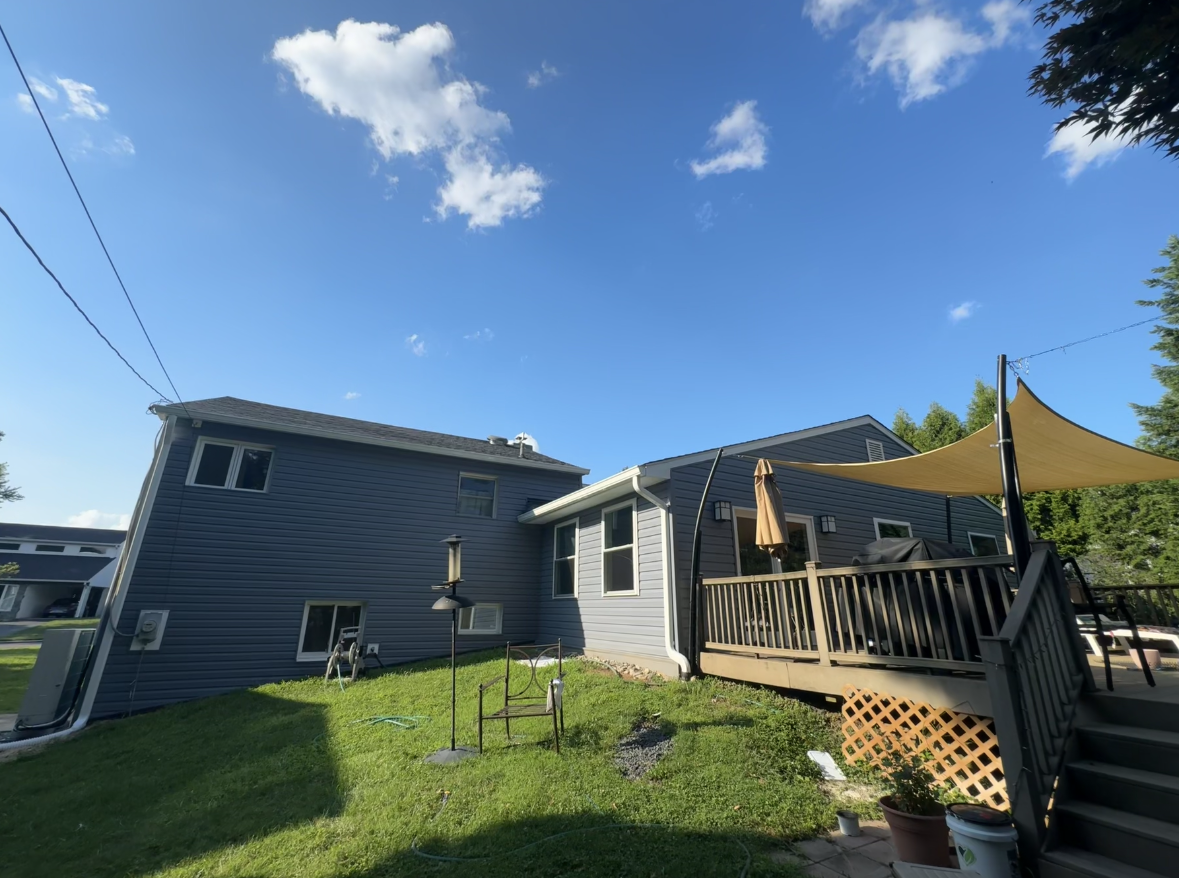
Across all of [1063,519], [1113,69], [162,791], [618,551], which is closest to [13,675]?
[162,791]

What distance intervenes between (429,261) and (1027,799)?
33.4 feet

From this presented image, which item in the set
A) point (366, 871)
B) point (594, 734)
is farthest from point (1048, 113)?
point (366, 871)

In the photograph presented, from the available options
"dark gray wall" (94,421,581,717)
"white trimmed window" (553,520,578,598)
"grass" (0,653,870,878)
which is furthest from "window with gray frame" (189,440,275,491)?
"white trimmed window" (553,520,578,598)

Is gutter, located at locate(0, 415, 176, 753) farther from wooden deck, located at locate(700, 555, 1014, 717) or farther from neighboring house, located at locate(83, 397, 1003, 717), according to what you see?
wooden deck, located at locate(700, 555, 1014, 717)

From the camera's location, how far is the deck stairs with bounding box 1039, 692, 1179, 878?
2426 mm

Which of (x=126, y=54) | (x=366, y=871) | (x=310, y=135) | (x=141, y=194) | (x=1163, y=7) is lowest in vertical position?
(x=366, y=871)

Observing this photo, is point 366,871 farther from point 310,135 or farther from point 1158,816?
point 310,135

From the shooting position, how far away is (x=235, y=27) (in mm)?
6215

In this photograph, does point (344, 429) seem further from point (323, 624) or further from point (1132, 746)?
point (1132, 746)

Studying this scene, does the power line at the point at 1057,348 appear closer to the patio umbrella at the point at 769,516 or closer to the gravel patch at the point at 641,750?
the patio umbrella at the point at 769,516

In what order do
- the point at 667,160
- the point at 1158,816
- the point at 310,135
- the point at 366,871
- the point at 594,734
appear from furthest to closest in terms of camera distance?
the point at 667,160, the point at 310,135, the point at 594,734, the point at 366,871, the point at 1158,816

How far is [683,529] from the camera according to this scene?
7844mm

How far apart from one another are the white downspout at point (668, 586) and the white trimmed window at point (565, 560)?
9.38ft

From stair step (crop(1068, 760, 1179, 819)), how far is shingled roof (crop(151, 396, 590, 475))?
Result: 10.6 meters
